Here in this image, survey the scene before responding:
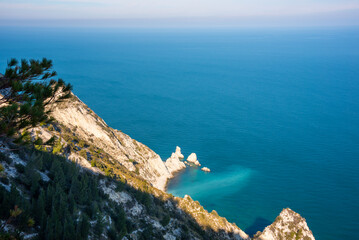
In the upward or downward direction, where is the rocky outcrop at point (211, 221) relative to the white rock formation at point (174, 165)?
upward

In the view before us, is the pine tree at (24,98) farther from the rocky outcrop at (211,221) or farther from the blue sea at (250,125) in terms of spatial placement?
the blue sea at (250,125)

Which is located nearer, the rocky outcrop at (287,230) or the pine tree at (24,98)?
the pine tree at (24,98)

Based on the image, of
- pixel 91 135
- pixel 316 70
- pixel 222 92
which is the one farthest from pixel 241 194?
pixel 316 70

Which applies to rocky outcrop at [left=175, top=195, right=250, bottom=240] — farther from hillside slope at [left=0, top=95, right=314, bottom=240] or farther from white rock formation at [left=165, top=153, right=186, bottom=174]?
white rock formation at [left=165, top=153, right=186, bottom=174]

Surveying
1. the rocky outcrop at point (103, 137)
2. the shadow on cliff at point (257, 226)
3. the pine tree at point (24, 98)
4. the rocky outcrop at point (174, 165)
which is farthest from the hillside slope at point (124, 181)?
the shadow on cliff at point (257, 226)

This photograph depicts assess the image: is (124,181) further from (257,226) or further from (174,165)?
(174,165)

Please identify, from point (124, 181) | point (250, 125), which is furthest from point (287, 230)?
point (250, 125)

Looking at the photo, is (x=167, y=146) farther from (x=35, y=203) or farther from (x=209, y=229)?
(x=35, y=203)

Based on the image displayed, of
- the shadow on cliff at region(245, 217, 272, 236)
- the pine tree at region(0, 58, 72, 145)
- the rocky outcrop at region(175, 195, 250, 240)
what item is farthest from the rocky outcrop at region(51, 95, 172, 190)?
the pine tree at region(0, 58, 72, 145)
